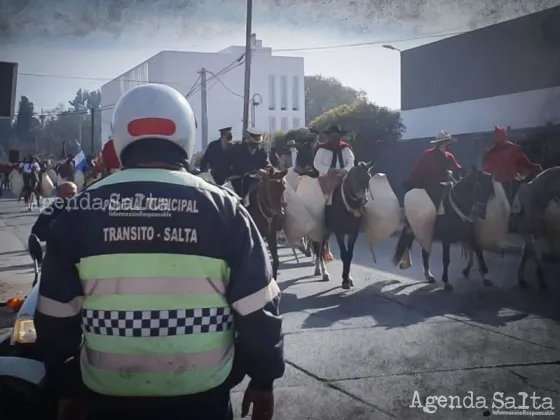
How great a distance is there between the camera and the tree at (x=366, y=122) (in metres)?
5.36

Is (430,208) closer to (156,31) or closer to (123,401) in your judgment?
(156,31)

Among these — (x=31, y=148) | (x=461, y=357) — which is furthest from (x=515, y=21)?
(x=31, y=148)

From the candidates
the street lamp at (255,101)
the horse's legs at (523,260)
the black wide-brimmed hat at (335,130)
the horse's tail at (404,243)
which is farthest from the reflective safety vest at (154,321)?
the horse's tail at (404,243)

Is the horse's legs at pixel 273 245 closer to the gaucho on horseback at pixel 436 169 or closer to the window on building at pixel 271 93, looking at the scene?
the gaucho on horseback at pixel 436 169

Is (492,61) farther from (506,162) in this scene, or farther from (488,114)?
(506,162)

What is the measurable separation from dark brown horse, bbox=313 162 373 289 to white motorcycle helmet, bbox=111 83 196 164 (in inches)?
232

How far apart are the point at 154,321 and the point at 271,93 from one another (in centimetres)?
277

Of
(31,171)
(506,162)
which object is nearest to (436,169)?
(506,162)

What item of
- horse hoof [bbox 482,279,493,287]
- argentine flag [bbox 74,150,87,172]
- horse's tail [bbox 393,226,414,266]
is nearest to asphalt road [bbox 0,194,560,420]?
horse hoof [bbox 482,279,493,287]

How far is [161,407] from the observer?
2170mm

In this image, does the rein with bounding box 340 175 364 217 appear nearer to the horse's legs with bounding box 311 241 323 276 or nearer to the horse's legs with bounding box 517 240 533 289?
the horse's legs with bounding box 311 241 323 276

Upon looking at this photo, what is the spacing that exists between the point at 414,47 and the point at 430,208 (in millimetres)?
4166

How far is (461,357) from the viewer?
4.50 metres

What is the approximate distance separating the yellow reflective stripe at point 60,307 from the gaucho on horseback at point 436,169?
3.81 meters
